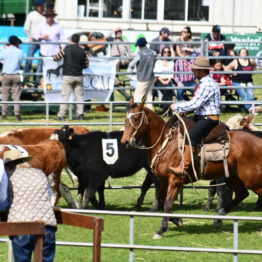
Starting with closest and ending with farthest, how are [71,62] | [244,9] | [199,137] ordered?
[199,137]
[71,62]
[244,9]

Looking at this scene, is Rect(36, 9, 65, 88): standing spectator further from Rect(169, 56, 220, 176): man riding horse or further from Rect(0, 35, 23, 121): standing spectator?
Rect(169, 56, 220, 176): man riding horse

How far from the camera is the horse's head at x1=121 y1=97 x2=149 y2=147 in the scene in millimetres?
13648

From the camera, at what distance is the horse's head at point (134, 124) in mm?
13648

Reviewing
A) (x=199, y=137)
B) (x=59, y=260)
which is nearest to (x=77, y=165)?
(x=199, y=137)

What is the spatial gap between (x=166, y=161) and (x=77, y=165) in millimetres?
1768

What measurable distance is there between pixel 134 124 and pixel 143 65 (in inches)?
344

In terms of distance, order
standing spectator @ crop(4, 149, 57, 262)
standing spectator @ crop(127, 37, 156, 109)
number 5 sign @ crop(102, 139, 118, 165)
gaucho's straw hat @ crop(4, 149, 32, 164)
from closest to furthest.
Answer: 1. standing spectator @ crop(4, 149, 57, 262)
2. gaucho's straw hat @ crop(4, 149, 32, 164)
3. number 5 sign @ crop(102, 139, 118, 165)
4. standing spectator @ crop(127, 37, 156, 109)

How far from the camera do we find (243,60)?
24.0 meters

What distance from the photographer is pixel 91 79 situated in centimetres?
2291

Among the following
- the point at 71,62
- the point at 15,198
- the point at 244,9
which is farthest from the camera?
the point at 244,9

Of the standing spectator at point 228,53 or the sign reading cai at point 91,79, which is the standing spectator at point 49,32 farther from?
the standing spectator at point 228,53

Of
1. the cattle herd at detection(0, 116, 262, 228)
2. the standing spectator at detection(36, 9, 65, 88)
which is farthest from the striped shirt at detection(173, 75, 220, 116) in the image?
the standing spectator at detection(36, 9, 65, 88)

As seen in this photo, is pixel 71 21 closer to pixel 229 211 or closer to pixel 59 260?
pixel 229 211

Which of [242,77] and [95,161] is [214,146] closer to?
[95,161]
